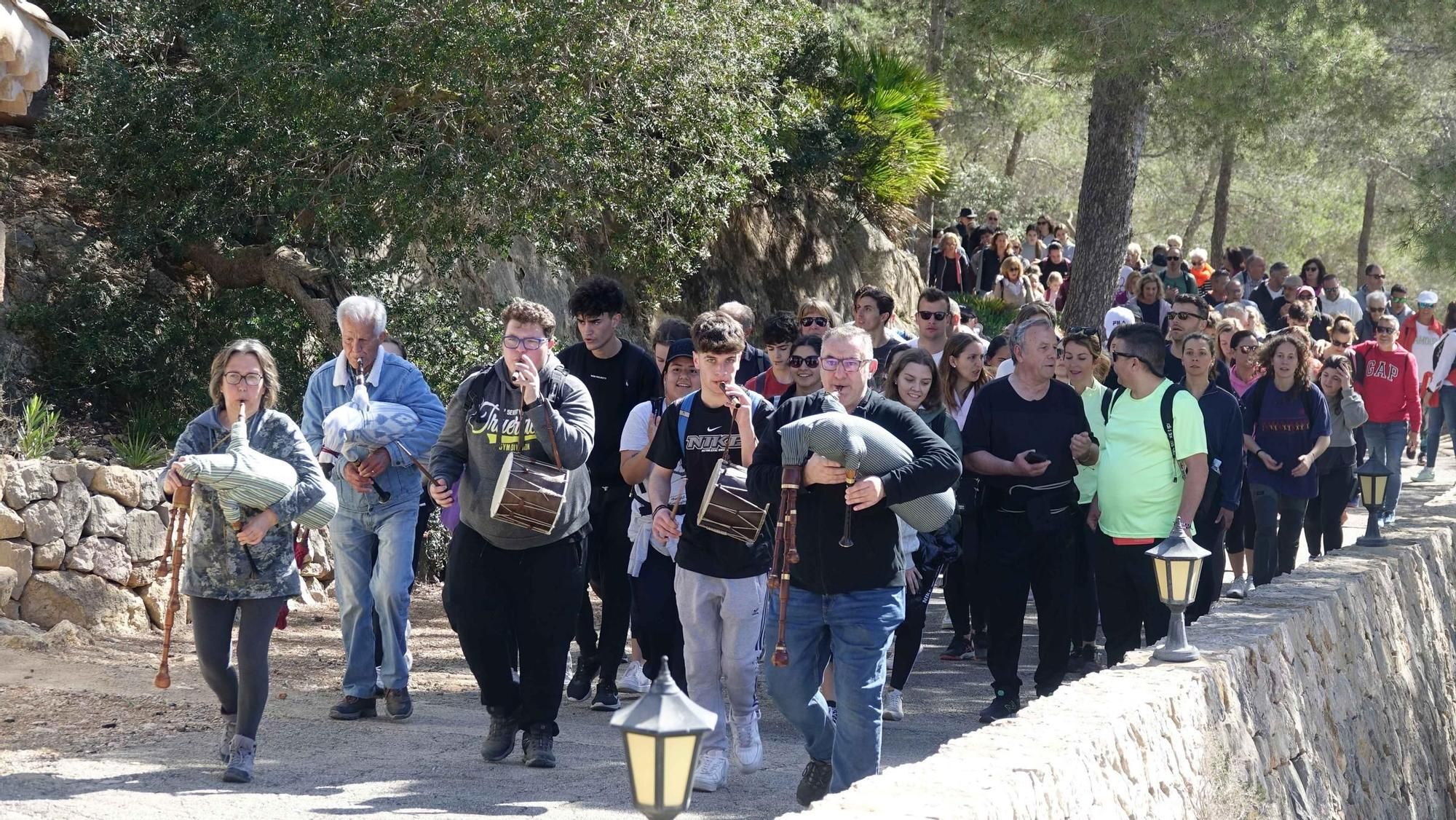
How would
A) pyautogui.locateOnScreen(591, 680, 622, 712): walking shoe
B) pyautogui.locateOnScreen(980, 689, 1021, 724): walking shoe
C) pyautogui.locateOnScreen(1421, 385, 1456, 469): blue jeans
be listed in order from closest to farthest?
pyautogui.locateOnScreen(980, 689, 1021, 724): walking shoe < pyautogui.locateOnScreen(591, 680, 622, 712): walking shoe < pyautogui.locateOnScreen(1421, 385, 1456, 469): blue jeans

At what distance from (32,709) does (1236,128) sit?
14.6m

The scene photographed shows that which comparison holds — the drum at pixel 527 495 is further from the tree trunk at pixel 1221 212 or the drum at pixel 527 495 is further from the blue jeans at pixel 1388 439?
the tree trunk at pixel 1221 212

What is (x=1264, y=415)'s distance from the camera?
950 centimetres

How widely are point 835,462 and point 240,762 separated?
266 cm

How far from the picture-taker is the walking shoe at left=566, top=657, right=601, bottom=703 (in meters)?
7.43

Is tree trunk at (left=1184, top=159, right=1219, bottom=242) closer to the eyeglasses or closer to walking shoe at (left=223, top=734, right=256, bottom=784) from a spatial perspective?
the eyeglasses

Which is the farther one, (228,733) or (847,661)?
(228,733)

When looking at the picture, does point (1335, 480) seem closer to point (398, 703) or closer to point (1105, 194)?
point (1105, 194)

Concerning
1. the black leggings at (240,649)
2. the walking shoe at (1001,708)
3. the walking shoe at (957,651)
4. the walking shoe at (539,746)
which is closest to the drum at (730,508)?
the walking shoe at (539,746)

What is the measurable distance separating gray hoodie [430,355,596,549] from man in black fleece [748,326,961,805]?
3.14 feet

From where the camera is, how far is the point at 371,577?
22.5 feet

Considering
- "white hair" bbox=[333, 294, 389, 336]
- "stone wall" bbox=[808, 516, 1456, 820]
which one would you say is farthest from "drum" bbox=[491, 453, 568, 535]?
"stone wall" bbox=[808, 516, 1456, 820]

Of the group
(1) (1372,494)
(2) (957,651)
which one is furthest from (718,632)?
(1) (1372,494)

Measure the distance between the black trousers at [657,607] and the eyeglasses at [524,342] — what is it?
3.96ft
